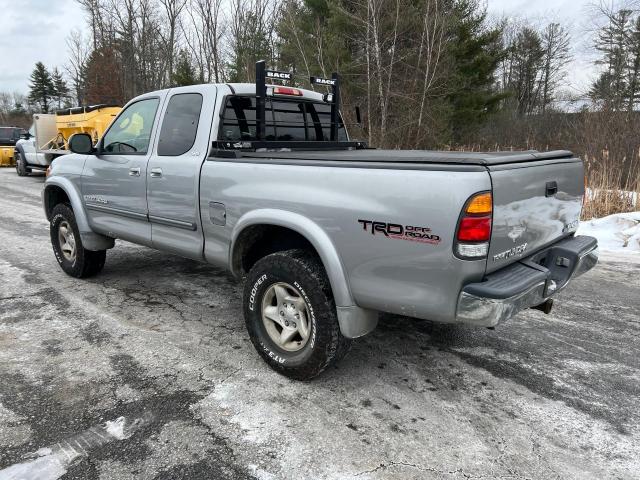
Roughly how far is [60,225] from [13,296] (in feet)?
3.10

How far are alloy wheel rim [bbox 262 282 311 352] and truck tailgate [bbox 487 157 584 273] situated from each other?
1.19 meters

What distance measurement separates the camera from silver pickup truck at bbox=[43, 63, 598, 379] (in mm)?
2402

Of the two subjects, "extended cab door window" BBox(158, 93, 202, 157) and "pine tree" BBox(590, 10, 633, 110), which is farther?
"pine tree" BBox(590, 10, 633, 110)

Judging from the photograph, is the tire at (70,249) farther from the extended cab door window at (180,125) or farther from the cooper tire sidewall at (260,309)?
the cooper tire sidewall at (260,309)

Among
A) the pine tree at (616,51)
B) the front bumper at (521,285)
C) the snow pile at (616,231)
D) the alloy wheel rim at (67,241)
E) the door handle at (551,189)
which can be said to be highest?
the pine tree at (616,51)

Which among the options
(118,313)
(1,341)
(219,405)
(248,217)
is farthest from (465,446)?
(1,341)

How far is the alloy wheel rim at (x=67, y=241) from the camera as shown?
5.21m

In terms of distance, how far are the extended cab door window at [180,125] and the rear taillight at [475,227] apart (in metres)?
2.33

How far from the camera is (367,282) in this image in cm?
268

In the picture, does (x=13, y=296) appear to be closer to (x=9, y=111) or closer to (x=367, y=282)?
(x=367, y=282)

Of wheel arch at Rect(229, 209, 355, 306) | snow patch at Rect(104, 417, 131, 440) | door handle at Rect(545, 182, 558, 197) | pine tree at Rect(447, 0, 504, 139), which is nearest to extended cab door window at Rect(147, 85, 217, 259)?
wheel arch at Rect(229, 209, 355, 306)

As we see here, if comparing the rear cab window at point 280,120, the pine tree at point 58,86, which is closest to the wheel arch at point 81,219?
the rear cab window at point 280,120

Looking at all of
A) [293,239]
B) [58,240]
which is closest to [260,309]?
[293,239]

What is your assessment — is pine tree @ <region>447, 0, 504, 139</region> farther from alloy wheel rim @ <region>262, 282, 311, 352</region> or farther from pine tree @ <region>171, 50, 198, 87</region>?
alloy wheel rim @ <region>262, 282, 311, 352</region>
